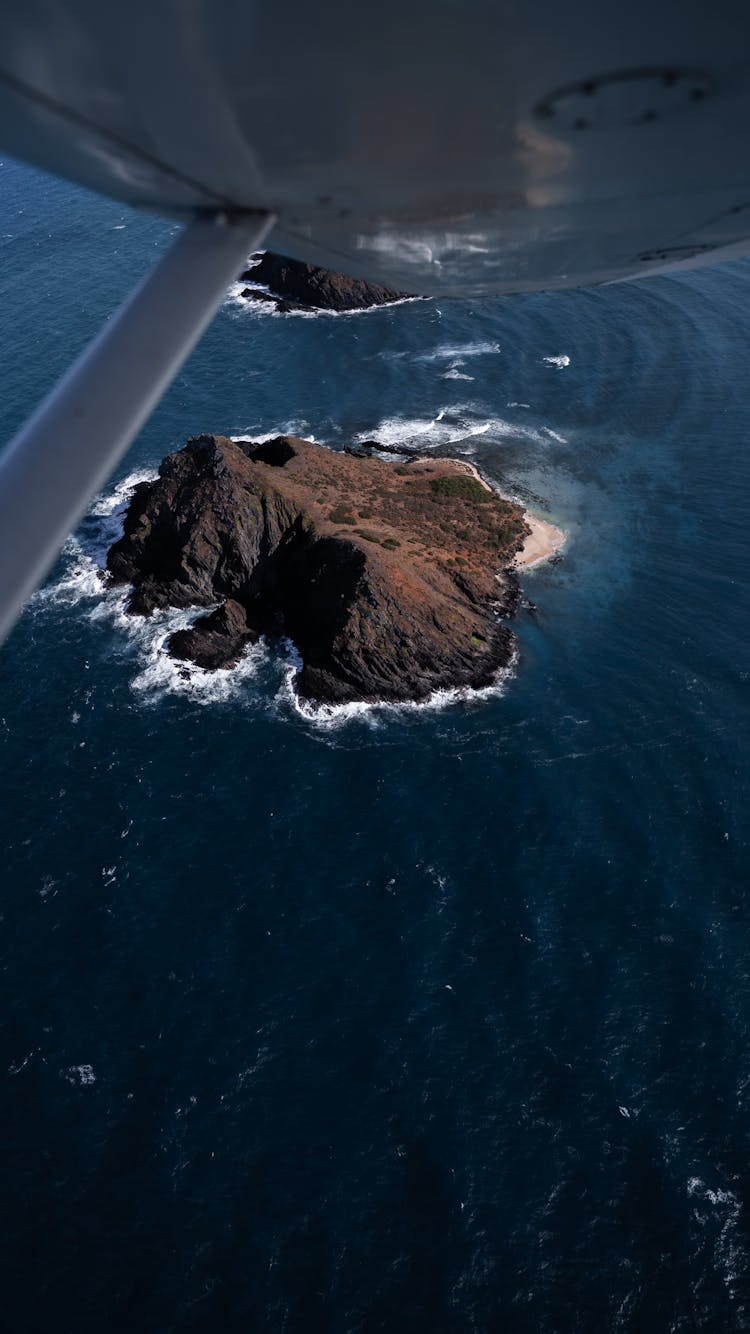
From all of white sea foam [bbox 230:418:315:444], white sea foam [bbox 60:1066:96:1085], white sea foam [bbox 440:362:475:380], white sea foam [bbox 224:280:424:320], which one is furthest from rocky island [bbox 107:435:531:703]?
white sea foam [bbox 224:280:424:320]

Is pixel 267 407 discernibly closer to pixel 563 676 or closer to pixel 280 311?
pixel 280 311

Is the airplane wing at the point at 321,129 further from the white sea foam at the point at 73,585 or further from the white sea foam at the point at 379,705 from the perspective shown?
the white sea foam at the point at 73,585

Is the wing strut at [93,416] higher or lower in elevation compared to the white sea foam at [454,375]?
lower

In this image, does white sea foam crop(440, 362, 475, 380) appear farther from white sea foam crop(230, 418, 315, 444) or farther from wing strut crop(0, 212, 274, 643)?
wing strut crop(0, 212, 274, 643)

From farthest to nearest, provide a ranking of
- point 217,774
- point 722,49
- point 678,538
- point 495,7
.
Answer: point 678,538
point 217,774
point 722,49
point 495,7

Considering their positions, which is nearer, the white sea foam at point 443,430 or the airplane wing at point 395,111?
the airplane wing at point 395,111

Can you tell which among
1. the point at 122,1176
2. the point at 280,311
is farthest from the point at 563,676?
the point at 280,311

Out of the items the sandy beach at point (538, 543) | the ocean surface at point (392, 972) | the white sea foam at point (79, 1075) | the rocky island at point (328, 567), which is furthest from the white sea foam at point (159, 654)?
the sandy beach at point (538, 543)
